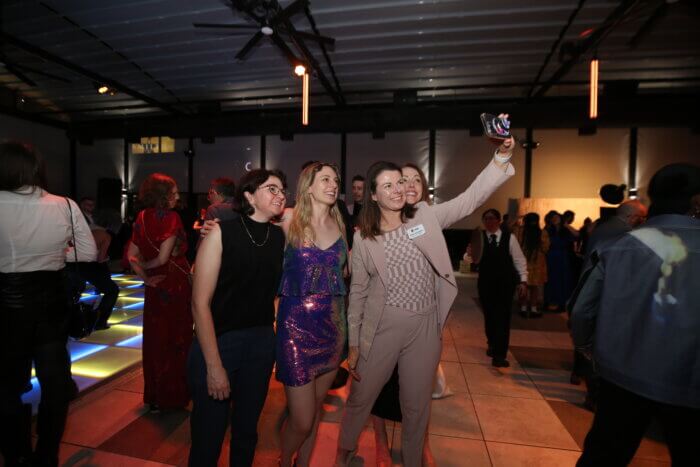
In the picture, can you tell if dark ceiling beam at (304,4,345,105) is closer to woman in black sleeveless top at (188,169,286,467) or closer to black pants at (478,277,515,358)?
black pants at (478,277,515,358)

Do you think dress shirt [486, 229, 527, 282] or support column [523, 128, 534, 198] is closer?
dress shirt [486, 229, 527, 282]

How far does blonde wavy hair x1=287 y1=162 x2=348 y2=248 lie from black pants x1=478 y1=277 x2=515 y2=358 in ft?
7.91

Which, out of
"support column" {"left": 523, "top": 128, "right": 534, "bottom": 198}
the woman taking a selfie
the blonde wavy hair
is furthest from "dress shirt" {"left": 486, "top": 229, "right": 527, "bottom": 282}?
"support column" {"left": 523, "top": 128, "right": 534, "bottom": 198}

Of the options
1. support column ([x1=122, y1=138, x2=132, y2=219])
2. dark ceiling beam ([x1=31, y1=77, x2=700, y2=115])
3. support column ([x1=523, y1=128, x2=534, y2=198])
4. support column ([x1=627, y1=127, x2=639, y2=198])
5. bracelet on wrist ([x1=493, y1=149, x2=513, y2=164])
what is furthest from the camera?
support column ([x1=122, y1=138, x2=132, y2=219])

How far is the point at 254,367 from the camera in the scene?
5.30 ft

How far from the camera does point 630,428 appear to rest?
4.63 feet

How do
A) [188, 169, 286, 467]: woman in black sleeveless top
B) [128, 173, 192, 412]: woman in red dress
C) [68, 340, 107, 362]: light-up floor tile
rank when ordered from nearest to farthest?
[188, 169, 286, 467]: woman in black sleeveless top → [128, 173, 192, 412]: woman in red dress → [68, 340, 107, 362]: light-up floor tile

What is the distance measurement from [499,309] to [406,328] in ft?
7.59

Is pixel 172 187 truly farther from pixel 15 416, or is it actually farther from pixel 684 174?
pixel 684 174

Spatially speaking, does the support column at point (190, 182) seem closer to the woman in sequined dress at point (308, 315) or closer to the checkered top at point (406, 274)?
the woman in sequined dress at point (308, 315)

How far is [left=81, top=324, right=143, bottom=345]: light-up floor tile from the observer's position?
4117mm

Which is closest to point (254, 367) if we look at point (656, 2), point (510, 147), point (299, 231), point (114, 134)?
point (299, 231)

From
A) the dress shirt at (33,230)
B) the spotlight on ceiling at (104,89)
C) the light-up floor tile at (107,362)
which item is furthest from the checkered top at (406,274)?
the spotlight on ceiling at (104,89)

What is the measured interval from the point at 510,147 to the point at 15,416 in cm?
273
